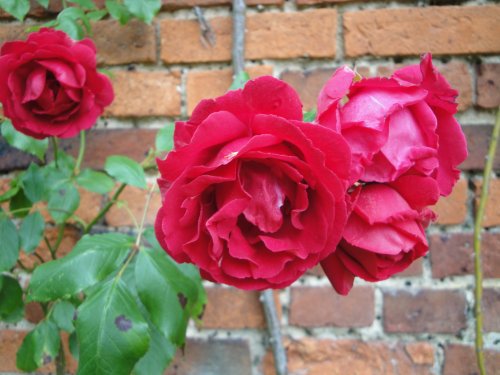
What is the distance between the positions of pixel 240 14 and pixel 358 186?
0.48 meters

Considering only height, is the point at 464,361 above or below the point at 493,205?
below

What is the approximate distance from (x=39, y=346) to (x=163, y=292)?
0.88 ft

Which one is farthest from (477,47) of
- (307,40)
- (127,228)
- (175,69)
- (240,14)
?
(127,228)

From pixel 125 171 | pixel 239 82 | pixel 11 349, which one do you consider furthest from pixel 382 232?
pixel 11 349

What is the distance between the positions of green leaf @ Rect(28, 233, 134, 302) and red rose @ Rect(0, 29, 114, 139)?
152 mm

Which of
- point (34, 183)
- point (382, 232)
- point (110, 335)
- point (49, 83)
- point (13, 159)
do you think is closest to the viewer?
point (382, 232)

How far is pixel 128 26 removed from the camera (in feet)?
2.23

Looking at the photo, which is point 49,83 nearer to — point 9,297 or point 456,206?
point 9,297

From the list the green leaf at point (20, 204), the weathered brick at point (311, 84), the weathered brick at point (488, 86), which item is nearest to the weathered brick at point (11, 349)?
the green leaf at point (20, 204)

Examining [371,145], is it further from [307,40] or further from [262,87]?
[307,40]

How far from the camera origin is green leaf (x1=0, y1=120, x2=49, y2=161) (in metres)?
0.58

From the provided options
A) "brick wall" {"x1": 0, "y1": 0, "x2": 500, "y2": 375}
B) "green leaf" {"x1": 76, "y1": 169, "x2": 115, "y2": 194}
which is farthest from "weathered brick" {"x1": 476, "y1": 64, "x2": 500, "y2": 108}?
"green leaf" {"x1": 76, "y1": 169, "x2": 115, "y2": 194}

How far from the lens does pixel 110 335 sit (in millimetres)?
382

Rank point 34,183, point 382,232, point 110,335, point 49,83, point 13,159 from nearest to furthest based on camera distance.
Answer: point 382,232 → point 110,335 → point 49,83 → point 34,183 → point 13,159
